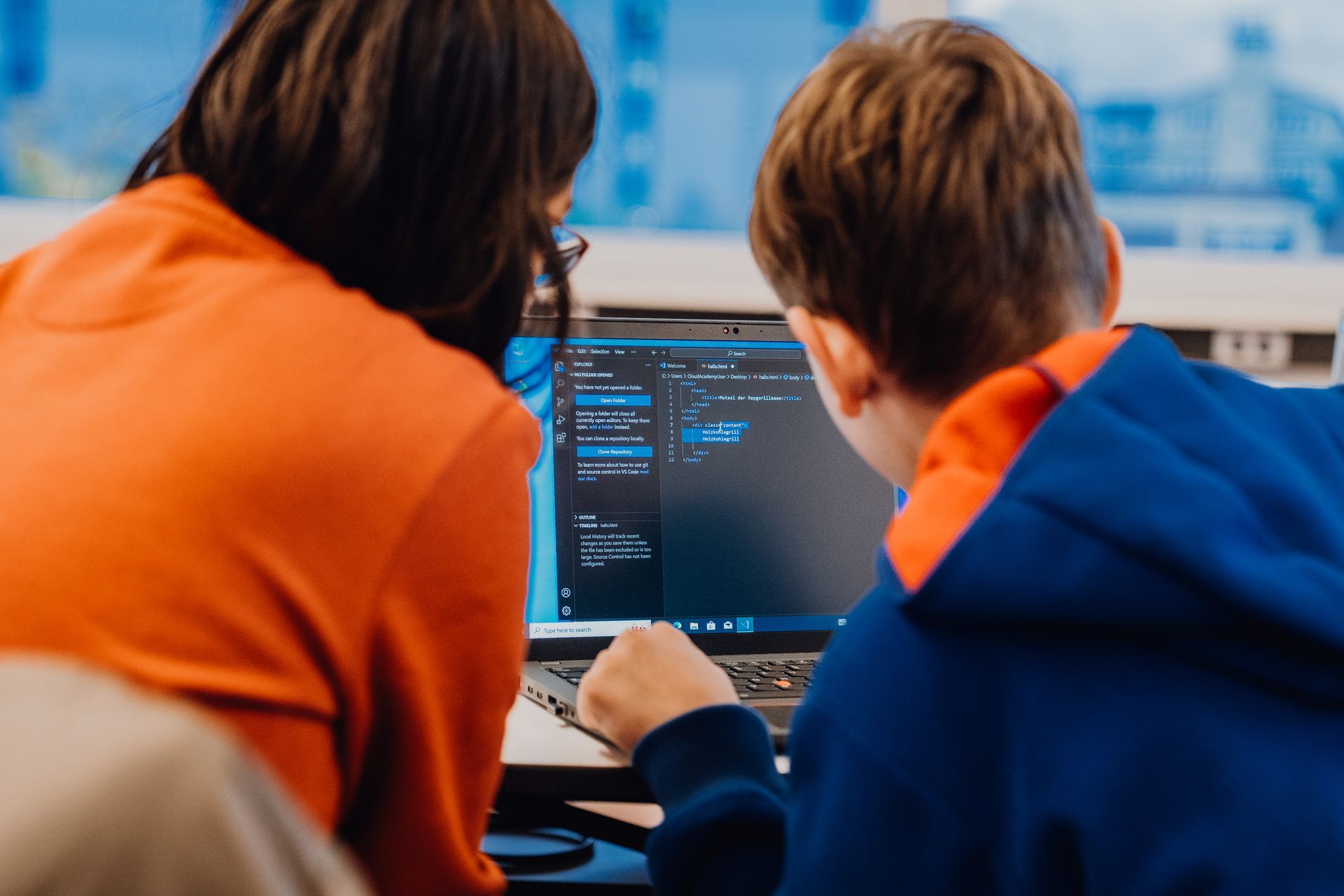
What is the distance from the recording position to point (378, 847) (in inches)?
26.2

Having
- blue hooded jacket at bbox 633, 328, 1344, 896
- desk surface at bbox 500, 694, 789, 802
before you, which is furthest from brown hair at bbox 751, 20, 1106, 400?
desk surface at bbox 500, 694, 789, 802

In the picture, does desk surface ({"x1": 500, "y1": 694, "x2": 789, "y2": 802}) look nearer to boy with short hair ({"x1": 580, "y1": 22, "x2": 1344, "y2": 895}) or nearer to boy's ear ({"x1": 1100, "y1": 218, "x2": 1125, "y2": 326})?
boy with short hair ({"x1": 580, "y1": 22, "x2": 1344, "y2": 895})

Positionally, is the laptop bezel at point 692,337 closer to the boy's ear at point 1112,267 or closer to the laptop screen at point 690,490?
the laptop screen at point 690,490

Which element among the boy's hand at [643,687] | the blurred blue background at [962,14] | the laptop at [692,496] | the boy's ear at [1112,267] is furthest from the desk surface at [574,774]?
the blurred blue background at [962,14]

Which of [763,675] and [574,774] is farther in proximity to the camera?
[763,675]

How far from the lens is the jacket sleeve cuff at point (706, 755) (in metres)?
0.81

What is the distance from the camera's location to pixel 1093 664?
578 millimetres

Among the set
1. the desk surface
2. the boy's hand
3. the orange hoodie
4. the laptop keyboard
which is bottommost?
the laptop keyboard

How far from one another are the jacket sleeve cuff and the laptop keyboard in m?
0.17

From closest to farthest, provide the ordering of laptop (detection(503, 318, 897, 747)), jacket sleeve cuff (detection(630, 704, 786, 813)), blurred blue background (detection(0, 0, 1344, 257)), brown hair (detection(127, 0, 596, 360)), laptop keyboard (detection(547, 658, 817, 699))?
1. brown hair (detection(127, 0, 596, 360))
2. jacket sleeve cuff (detection(630, 704, 786, 813))
3. laptop keyboard (detection(547, 658, 817, 699))
4. laptop (detection(503, 318, 897, 747))
5. blurred blue background (detection(0, 0, 1344, 257))

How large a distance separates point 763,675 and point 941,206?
53cm

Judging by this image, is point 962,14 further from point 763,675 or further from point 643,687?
point 643,687

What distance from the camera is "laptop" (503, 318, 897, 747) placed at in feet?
3.76

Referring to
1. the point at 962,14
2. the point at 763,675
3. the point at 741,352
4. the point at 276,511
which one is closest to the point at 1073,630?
the point at 276,511
